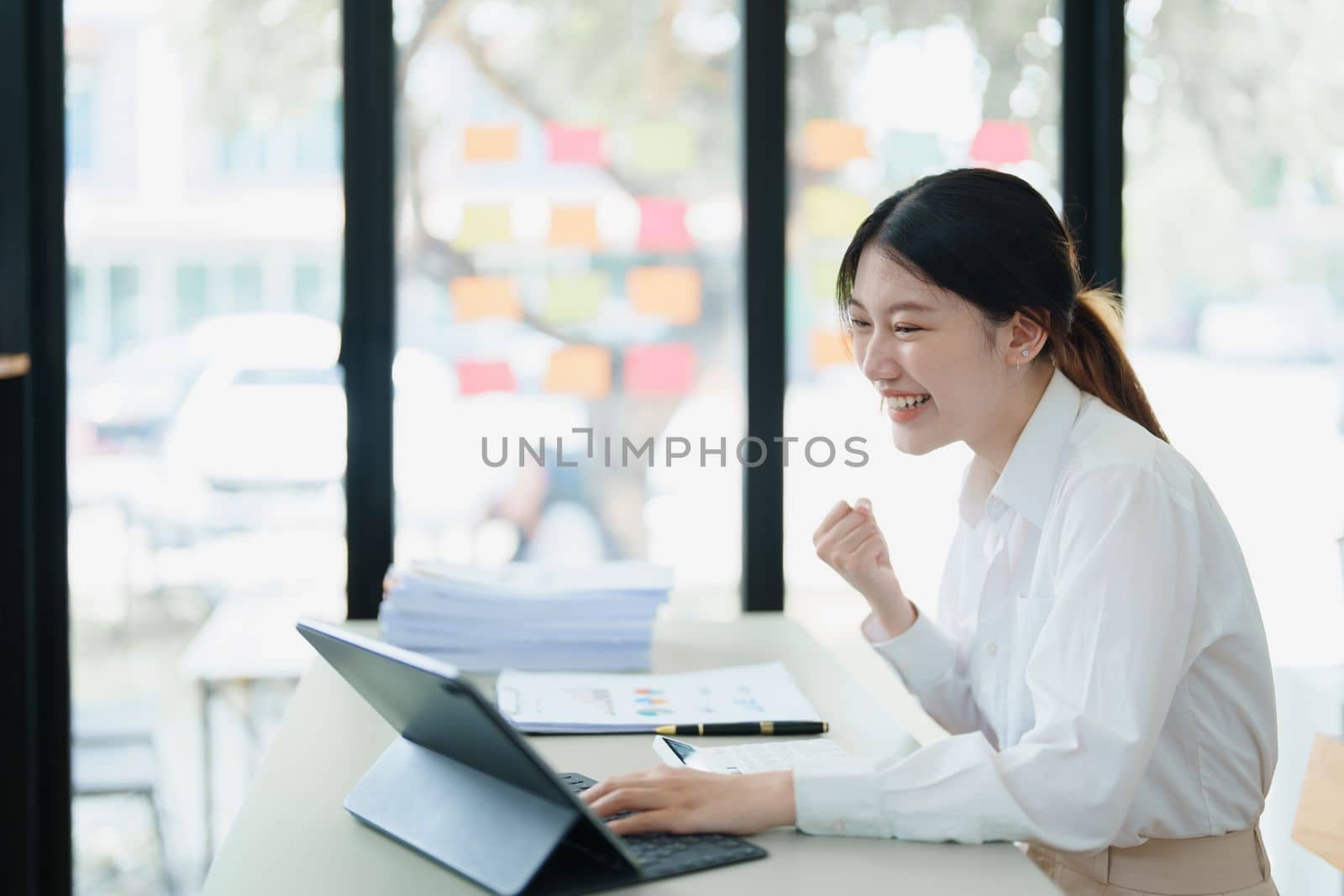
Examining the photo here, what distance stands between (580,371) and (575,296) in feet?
0.43

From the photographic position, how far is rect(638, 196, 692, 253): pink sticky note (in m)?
2.26

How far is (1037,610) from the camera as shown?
1267mm

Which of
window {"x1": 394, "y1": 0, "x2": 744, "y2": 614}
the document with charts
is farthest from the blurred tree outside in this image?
the document with charts

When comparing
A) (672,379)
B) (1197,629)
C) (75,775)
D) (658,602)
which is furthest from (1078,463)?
(75,775)

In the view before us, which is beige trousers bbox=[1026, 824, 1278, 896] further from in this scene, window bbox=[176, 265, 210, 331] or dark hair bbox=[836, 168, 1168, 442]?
window bbox=[176, 265, 210, 331]

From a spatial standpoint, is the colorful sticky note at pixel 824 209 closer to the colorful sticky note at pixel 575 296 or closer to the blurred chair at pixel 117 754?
the colorful sticky note at pixel 575 296

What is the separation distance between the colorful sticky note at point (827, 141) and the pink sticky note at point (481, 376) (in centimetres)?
66

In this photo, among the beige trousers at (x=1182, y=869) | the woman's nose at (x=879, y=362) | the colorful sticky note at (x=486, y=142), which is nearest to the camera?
the beige trousers at (x=1182, y=869)

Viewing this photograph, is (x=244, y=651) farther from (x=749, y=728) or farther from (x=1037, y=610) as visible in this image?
(x=1037, y=610)

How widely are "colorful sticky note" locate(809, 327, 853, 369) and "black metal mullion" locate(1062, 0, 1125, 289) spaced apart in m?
0.48

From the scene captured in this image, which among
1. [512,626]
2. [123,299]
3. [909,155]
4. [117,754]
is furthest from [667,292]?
[117,754]

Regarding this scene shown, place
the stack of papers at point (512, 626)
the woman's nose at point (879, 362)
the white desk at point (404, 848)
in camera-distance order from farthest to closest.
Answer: the stack of papers at point (512, 626) → the woman's nose at point (879, 362) → the white desk at point (404, 848)

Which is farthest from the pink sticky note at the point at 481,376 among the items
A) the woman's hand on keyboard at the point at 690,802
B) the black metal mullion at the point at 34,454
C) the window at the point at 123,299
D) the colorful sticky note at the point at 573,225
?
the woman's hand on keyboard at the point at 690,802

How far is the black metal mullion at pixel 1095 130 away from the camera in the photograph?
2.31 meters
